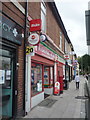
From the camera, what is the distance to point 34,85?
7703 millimetres

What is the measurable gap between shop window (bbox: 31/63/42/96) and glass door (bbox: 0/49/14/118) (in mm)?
2275

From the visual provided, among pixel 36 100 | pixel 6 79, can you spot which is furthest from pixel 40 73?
pixel 6 79

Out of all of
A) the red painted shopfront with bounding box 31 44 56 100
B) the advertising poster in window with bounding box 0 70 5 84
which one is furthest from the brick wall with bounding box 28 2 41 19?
the advertising poster in window with bounding box 0 70 5 84

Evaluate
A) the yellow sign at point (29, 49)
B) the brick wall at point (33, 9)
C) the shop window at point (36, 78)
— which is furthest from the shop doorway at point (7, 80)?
the brick wall at point (33, 9)

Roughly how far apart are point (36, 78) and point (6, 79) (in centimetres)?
327

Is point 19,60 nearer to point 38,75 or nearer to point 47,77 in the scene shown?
point 38,75

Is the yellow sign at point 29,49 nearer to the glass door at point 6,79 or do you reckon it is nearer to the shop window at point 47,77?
the glass door at point 6,79

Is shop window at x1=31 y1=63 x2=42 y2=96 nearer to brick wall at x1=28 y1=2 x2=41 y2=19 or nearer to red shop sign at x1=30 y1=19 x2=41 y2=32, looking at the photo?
red shop sign at x1=30 y1=19 x2=41 y2=32

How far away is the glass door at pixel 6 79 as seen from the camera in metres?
4.79

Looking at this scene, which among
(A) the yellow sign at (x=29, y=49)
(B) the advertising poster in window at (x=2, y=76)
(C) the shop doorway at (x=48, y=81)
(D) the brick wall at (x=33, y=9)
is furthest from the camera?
(C) the shop doorway at (x=48, y=81)

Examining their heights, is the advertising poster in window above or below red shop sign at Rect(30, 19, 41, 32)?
below

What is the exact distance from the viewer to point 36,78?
8117mm

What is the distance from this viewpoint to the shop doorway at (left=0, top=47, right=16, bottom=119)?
15.9 ft

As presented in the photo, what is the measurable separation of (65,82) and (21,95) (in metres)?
8.78
